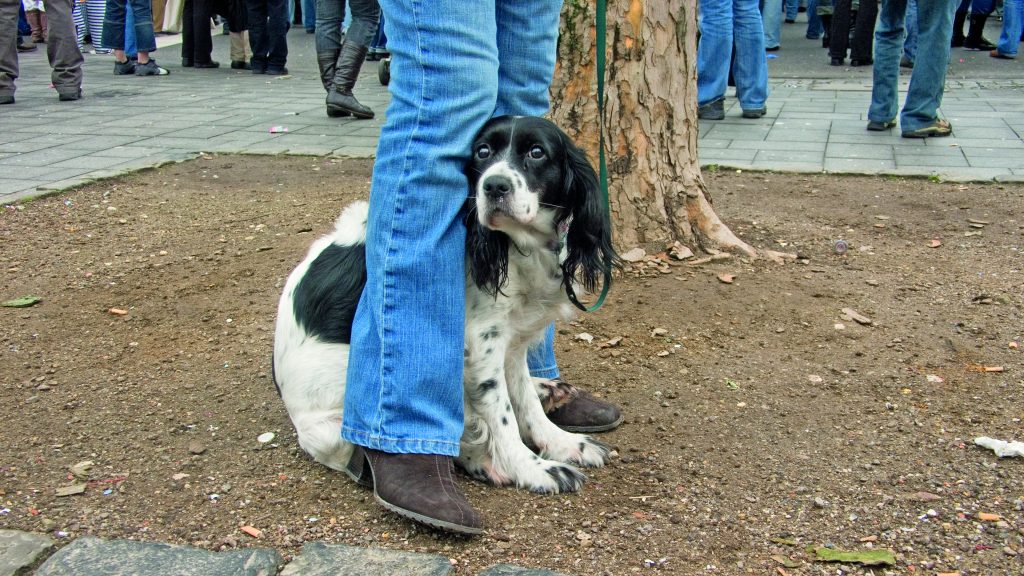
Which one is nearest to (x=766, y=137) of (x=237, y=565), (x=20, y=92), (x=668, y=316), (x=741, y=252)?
(x=741, y=252)

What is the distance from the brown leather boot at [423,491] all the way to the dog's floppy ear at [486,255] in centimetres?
47

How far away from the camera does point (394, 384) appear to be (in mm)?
2283

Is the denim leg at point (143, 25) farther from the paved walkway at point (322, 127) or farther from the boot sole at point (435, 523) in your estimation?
the boot sole at point (435, 523)

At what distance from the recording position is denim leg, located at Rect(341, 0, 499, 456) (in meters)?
2.19

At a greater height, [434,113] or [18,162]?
[434,113]

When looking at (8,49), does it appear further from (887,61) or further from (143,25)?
(887,61)

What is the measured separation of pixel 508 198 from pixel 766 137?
17.4ft

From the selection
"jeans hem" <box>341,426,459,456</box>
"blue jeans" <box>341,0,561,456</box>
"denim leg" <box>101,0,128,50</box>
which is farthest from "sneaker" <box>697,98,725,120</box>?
"denim leg" <box>101,0,128,50</box>

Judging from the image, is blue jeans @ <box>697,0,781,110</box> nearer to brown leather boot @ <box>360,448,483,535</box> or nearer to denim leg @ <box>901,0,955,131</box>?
denim leg @ <box>901,0,955,131</box>

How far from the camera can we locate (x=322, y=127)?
25.4 feet

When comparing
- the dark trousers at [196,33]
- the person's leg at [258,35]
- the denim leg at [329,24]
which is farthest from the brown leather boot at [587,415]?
the dark trousers at [196,33]

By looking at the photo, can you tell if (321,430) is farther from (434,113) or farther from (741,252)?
(741,252)

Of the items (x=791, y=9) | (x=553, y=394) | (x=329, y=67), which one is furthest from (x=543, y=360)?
(x=791, y=9)

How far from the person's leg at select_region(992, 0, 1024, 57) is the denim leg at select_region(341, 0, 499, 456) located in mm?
10901
